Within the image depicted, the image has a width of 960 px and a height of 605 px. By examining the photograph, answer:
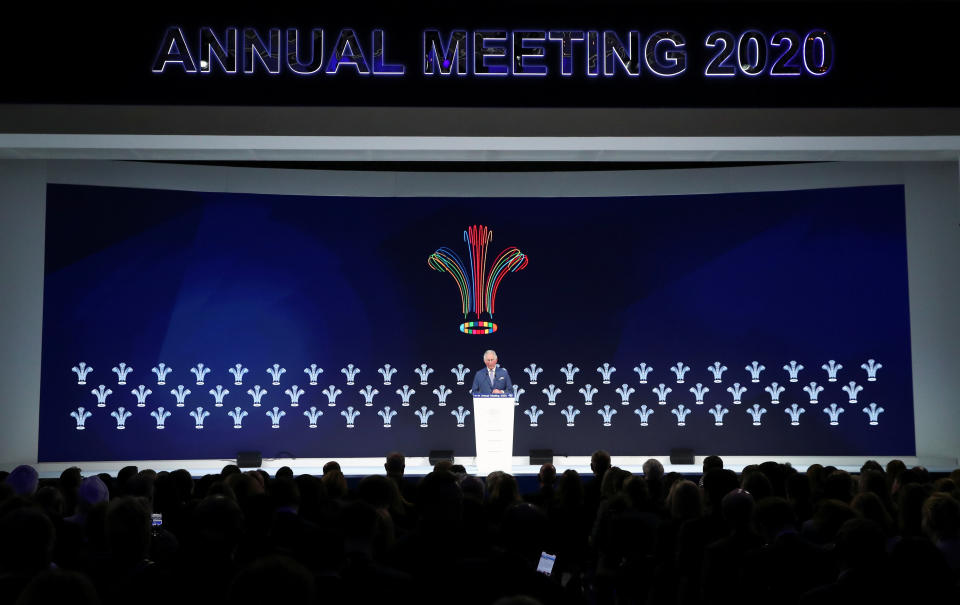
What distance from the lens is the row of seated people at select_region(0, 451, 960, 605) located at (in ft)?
7.56

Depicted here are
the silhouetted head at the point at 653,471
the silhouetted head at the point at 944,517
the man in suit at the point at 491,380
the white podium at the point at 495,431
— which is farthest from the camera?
the man in suit at the point at 491,380

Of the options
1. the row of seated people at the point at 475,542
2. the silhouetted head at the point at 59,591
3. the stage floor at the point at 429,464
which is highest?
the silhouetted head at the point at 59,591

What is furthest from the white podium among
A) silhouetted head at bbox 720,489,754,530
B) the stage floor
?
silhouetted head at bbox 720,489,754,530

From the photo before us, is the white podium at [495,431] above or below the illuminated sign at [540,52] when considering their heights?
below

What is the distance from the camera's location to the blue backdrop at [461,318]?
32.7ft

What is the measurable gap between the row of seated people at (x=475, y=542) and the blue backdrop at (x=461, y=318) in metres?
5.69

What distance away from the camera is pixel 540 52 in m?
6.49

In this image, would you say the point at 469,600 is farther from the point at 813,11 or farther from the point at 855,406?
the point at 855,406

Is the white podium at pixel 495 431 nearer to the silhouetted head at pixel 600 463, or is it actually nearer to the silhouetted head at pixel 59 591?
the silhouetted head at pixel 600 463

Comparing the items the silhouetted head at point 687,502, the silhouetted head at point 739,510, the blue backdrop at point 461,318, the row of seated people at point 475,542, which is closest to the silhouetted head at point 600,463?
the row of seated people at point 475,542

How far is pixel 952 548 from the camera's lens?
3.07 m

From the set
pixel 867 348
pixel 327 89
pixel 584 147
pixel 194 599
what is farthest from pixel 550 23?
pixel 867 348

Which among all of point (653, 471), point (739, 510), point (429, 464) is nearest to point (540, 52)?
point (653, 471)

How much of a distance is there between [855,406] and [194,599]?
941 cm
